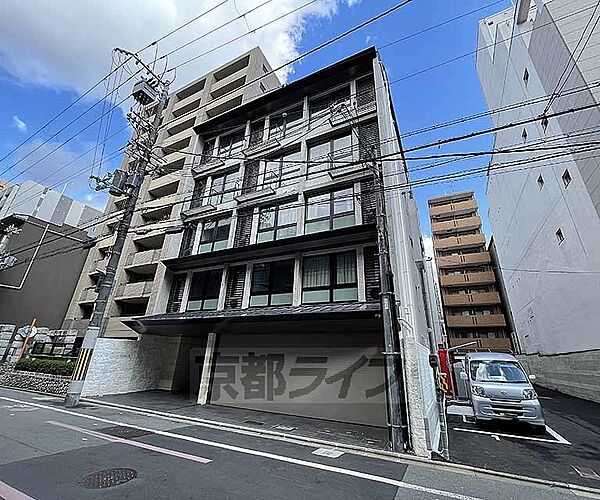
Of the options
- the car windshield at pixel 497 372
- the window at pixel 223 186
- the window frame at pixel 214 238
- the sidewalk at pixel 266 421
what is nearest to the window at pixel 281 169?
the window at pixel 223 186

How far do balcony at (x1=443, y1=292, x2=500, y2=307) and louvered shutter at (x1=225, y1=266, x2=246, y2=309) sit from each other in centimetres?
3008

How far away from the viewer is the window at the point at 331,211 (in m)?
10.2

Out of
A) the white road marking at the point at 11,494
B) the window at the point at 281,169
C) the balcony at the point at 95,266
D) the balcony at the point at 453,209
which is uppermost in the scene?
the balcony at the point at 453,209

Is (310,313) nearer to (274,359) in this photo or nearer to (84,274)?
(274,359)

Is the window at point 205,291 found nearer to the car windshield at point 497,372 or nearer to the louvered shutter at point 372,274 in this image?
the louvered shutter at point 372,274

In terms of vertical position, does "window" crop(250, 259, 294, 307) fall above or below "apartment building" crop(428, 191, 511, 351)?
below

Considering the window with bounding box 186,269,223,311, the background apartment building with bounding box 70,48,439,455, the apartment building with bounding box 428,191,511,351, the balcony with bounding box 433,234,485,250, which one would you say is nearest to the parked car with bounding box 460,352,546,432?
the background apartment building with bounding box 70,48,439,455

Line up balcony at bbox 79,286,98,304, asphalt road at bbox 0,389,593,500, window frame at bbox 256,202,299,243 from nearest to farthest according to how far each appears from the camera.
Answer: asphalt road at bbox 0,389,593,500 → window frame at bbox 256,202,299,243 → balcony at bbox 79,286,98,304

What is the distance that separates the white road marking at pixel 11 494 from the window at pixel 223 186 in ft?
37.5

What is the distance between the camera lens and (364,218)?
9625mm

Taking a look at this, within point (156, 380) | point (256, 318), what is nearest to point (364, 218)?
point (256, 318)

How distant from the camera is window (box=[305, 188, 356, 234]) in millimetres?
10195

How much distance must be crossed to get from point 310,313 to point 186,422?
14.3ft

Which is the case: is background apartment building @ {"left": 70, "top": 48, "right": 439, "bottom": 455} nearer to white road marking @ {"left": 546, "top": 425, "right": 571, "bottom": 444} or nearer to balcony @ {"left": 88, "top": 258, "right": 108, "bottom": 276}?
white road marking @ {"left": 546, "top": 425, "right": 571, "bottom": 444}
